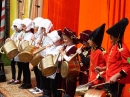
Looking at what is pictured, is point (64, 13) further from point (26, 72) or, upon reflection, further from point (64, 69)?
point (64, 69)

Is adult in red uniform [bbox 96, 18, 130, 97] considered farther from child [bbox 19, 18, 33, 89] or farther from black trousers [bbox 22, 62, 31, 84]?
black trousers [bbox 22, 62, 31, 84]

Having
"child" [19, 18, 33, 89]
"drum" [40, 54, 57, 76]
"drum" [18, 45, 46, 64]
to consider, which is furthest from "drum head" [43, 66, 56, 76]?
"child" [19, 18, 33, 89]

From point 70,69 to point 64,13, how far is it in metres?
2.30

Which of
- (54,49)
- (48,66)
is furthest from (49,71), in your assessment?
(54,49)

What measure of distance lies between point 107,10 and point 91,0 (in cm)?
57

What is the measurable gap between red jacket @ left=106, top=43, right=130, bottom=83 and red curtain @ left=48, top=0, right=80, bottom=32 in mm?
2528

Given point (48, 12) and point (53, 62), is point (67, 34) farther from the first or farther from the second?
point (48, 12)

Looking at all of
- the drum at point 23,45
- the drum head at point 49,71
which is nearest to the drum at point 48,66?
the drum head at point 49,71

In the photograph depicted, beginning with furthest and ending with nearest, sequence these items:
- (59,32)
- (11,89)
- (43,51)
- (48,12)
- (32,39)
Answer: (48,12) → (11,89) → (32,39) → (43,51) → (59,32)

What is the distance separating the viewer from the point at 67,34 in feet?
12.6

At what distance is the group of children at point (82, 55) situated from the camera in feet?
9.50

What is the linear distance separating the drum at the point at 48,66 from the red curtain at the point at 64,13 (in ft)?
5.19

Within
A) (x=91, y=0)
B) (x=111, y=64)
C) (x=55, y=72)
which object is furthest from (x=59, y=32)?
(x=111, y=64)

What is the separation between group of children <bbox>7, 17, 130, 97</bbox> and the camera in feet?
9.50
